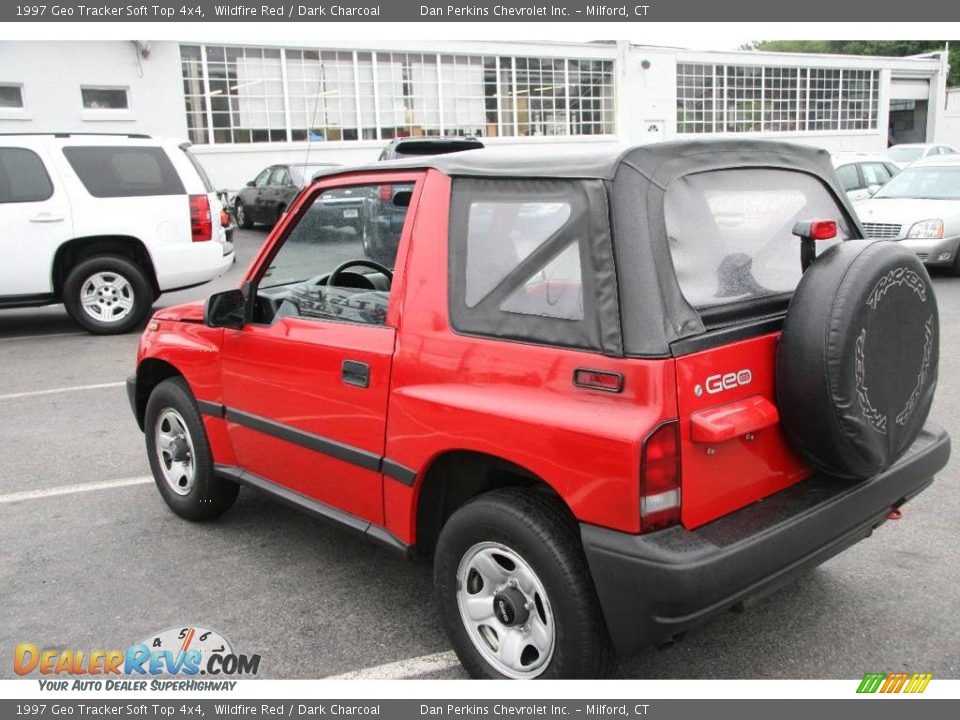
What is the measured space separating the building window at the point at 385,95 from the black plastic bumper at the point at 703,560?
1966 cm

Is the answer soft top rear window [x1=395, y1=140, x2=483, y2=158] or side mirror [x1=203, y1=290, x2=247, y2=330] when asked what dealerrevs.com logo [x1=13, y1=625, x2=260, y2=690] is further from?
soft top rear window [x1=395, y1=140, x2=483, y2=158]

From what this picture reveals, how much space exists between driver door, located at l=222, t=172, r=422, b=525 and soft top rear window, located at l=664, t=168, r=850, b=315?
3.26ft

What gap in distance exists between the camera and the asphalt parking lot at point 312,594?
122 inches

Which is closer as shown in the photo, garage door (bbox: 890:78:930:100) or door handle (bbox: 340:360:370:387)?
door handle (bbox: 340:360:370:387)

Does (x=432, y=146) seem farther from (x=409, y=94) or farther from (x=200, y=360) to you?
(x=409, y=94)

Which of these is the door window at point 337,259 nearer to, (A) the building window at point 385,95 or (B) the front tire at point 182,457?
(B) the front tire at point 182,457

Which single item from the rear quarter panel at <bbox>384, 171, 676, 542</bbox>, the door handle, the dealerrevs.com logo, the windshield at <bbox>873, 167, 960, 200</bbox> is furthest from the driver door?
the windshield at <bbox>873, 167, 960, 200</bbox>

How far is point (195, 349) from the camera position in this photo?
4.18m

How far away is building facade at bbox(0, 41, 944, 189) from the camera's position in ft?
69.4

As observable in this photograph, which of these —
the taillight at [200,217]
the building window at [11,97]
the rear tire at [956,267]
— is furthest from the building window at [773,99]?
the taillight at [200,217]

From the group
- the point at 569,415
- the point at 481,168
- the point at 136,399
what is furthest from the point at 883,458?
the point at 136,399

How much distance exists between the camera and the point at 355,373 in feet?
10.6

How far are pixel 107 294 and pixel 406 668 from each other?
25.6 ft

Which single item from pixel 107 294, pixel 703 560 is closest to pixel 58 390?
pixel 107 294
